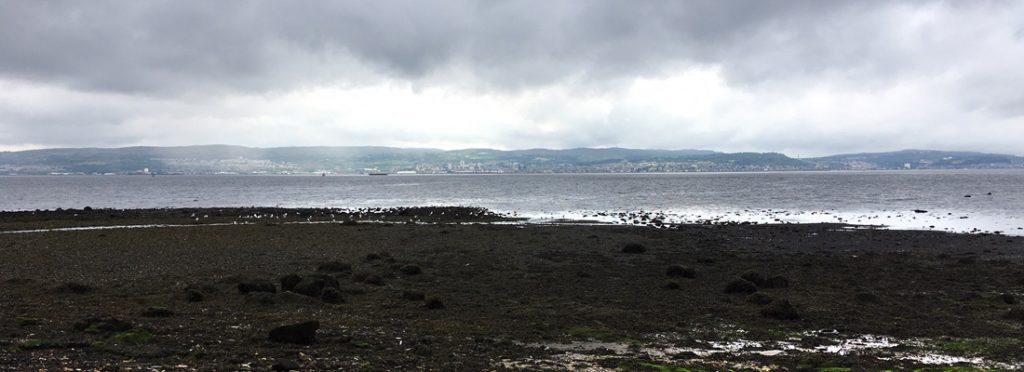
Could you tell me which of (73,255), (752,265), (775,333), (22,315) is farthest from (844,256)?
(73,255)

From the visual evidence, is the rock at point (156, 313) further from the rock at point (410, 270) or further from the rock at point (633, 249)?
the rock at point (633, 249)

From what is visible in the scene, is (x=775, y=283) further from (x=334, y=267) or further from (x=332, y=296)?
(x=334, y=267)

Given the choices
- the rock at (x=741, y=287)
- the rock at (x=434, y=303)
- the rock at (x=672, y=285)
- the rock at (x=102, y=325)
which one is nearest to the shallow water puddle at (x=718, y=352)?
the rock at (x=434, y=303)

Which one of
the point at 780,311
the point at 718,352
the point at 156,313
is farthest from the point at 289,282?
the point at 780,311

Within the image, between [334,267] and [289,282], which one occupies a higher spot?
[289,282]

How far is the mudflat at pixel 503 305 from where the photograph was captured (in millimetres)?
10461

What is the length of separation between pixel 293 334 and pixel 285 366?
5.93 feet

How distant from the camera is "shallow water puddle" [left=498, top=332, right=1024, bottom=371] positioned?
1032 centimetres

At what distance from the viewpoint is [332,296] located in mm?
15422

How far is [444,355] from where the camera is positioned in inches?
415

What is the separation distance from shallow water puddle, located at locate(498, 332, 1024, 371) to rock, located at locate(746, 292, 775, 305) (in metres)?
3.26

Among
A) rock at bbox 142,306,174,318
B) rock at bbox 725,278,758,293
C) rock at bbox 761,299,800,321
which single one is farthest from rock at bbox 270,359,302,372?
rock at bbox 725,278,758,293

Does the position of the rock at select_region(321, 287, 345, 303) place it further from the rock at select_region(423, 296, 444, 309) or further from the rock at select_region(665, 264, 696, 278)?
the rock at select_region(665, 264, 696, 278)

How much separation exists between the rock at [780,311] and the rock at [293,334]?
1019 cm
